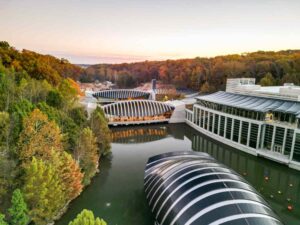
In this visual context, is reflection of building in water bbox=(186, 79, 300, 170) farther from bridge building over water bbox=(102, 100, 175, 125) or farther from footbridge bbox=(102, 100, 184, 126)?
bridge building over water bbox=(102, 100, 175, 125)

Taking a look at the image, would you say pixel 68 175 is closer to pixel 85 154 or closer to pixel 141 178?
pixel 85 154

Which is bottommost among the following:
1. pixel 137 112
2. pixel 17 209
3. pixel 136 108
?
pixel 137 112

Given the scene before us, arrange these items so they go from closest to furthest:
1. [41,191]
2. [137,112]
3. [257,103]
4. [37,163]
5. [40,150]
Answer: [41,191]
[37,163]
[40,150]
[257,103]
[137,112]

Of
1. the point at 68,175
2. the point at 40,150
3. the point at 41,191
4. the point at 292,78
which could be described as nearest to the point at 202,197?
the point at 41,191

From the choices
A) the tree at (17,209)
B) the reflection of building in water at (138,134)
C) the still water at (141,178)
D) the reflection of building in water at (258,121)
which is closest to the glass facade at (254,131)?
the reflection of building in water at (258,121)

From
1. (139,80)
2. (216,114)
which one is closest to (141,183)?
(216,114)

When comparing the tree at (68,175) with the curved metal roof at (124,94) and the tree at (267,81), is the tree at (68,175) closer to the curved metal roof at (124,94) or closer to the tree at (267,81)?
the tree at (267,81)

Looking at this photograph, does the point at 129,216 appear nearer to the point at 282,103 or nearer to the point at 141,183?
the point at 141,183
